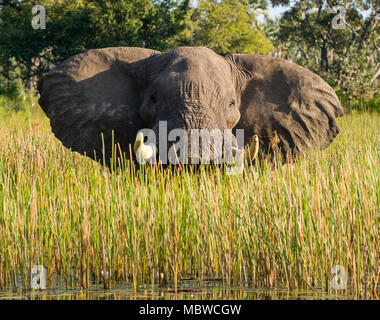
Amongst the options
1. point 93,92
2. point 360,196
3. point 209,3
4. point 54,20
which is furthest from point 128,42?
point 360,196

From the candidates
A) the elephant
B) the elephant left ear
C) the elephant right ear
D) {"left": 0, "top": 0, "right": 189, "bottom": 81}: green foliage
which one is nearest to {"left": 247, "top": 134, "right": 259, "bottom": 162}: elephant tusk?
the elephant

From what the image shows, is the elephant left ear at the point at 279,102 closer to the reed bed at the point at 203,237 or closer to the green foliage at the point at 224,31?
the reed bed at the point at 203,237

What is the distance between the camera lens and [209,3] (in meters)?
28.0

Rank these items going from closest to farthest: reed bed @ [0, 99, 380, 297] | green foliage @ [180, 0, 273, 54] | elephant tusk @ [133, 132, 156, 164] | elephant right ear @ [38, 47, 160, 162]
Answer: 1. reed bed @ [0, 99, 380, 297]
2. elephant tusk @ [133, 132, 156, 164]
3. elephant right ear @ [38, 47, 160, 162]
4. green foliage @ [180, 0, 273, 54]

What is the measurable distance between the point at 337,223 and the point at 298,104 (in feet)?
10.4

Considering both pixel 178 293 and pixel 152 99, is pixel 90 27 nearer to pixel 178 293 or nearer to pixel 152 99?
pixel 152 99

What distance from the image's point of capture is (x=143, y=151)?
18.3ft

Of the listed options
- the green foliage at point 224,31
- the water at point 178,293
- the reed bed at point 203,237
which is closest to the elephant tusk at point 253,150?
the reed bed at point 203,237

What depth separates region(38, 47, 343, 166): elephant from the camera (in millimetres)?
6766

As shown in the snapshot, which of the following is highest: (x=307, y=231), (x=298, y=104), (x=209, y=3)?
(x=209, y=3)

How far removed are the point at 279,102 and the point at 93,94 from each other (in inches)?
80.2

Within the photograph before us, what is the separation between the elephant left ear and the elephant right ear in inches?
43.7

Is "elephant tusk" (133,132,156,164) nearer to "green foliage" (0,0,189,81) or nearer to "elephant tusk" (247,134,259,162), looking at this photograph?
"elephant tusk" (247,134,259,162)
